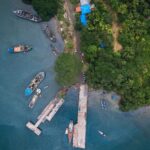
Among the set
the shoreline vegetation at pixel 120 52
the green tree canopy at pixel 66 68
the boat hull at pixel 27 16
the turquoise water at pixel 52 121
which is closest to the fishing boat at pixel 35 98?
the turquoise water at pixel 52 121

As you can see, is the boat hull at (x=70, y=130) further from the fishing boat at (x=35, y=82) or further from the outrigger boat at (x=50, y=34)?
the outrigger boat at (x=50, y=34)

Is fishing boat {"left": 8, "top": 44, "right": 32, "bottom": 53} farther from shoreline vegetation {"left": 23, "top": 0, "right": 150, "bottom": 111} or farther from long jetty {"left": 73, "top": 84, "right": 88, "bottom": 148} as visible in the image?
long jetty {"left": 73, "top": 84, "right": 88, "bottom": 148}

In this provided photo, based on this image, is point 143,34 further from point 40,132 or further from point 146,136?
point 40,132

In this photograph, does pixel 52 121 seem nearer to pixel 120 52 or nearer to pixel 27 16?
pixel 120 52

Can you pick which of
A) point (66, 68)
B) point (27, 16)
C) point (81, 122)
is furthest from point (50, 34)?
point (81, 122)

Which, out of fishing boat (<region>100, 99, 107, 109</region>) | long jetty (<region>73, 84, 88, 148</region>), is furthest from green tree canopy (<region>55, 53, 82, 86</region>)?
fishing boat (<region>100, 99, 107, 109</region>)
